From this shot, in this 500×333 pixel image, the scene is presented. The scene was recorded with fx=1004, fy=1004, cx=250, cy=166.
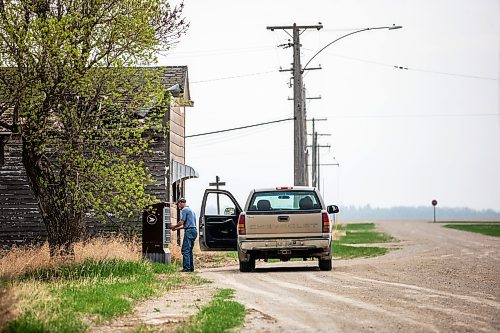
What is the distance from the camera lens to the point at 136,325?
12.6 m

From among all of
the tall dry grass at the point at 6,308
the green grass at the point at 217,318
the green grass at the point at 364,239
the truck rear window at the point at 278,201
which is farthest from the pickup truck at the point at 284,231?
the green grass at the point at 364,239

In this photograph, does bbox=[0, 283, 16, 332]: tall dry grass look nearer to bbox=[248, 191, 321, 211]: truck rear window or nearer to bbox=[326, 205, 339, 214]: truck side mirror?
bbox=[248, 191, 321, 211]: truck rear window

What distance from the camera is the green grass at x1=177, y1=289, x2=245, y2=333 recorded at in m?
11.8

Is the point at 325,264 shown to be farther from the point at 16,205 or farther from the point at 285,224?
the point at 16,205

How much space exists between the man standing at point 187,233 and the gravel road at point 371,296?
575 millimetres

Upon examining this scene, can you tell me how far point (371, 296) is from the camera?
16.8 m

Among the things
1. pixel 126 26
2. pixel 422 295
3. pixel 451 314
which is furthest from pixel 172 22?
pixel 451 314

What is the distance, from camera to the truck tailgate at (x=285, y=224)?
24.3 metres

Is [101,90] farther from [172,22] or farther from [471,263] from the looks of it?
[471,263]

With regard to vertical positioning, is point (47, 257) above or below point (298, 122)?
below

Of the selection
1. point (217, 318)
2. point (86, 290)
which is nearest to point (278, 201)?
point (86, 290)

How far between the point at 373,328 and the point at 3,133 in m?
23.7

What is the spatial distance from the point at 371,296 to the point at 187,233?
31.7ft

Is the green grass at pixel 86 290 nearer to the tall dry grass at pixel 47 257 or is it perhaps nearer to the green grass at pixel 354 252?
the tall dry grass at pixel 47 257
